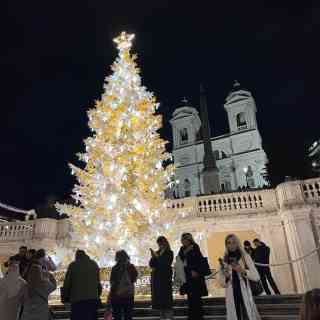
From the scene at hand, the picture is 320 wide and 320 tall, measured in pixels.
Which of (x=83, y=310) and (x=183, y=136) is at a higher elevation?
(x=183, y=136)

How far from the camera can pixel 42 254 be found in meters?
4.88

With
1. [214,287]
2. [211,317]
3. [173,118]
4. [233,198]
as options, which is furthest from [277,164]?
[173,118]

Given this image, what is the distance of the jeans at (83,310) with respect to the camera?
4.68m

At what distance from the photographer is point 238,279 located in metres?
4.71

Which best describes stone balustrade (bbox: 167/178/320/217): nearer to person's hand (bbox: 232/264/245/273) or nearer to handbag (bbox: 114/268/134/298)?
handbag (bbox: 114/268/134/298)

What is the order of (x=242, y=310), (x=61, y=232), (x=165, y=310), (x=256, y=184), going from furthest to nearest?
(x=256, y=184) < (x=61, y=232) < (x=165, y=310) < (x=242, y=310)

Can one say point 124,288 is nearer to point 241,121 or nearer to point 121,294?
point 121,294

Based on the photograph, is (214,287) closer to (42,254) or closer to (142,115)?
(142,115)

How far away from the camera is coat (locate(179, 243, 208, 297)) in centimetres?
505

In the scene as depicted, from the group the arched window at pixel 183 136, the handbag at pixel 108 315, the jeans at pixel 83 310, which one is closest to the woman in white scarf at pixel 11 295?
the jeans at pixel 83 310

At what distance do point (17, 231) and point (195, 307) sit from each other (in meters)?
11.6

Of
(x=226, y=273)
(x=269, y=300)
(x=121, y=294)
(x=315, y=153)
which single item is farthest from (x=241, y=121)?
(x=121, y=294)

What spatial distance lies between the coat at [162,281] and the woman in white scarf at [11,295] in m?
2.19

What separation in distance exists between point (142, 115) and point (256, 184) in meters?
38.3
